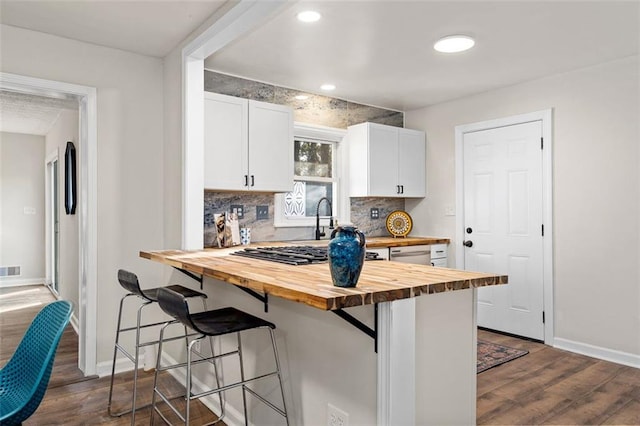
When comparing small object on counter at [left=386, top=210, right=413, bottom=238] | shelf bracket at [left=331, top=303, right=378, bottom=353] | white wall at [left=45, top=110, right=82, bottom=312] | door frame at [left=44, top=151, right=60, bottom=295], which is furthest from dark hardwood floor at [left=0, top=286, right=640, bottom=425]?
door frame at [left=44, top=151, right=60, bottom=295]

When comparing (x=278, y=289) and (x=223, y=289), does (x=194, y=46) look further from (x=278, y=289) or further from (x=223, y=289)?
(x=278, y=289)

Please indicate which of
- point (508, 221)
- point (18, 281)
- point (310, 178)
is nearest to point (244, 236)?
point (310, 178)

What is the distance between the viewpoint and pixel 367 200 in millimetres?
4859

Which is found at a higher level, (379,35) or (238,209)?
(379,35)

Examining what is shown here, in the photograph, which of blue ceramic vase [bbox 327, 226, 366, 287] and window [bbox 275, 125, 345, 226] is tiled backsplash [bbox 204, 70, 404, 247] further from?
blue ceramic vase [bbox 327, 226, 366, 287]

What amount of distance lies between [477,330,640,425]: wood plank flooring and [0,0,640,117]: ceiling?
7.81ft

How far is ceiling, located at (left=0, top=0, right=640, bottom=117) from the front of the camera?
2.57m

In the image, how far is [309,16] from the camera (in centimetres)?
267

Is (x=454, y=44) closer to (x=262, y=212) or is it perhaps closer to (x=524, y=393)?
(x=262, y=212)

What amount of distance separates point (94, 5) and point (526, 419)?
136 inches

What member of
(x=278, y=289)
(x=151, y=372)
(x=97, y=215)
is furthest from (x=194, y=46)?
(x=151, y=372)

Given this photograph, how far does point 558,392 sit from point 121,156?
3.48 meters

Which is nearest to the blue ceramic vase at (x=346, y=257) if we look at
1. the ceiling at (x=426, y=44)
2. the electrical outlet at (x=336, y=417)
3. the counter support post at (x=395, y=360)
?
the counter support post at (x=395, y=360)

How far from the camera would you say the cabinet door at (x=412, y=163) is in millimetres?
4781
